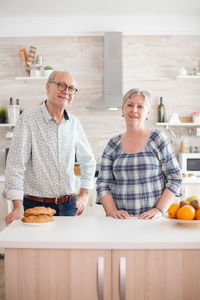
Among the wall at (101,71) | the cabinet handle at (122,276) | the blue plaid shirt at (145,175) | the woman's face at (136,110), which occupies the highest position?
the wall at (101,71)

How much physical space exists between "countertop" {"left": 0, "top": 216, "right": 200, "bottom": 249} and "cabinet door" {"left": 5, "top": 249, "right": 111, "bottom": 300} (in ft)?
0.12

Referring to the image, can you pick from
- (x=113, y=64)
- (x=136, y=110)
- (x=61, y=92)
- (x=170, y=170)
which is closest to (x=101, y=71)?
(x=113, y=64)

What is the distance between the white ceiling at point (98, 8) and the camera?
367 centimetres

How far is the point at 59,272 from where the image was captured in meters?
1.32

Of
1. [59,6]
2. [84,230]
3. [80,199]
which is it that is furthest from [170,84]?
[84,230]

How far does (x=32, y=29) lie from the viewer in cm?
418

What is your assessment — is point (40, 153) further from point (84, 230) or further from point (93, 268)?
point (93, 268)

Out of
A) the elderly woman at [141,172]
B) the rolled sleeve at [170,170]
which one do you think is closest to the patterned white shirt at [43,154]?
the elderly woman at [141,172]

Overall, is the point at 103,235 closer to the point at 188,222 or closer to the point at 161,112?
the point at 188,222

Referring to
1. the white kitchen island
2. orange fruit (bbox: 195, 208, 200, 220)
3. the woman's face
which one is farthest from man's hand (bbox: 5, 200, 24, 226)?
orange fruit (bbox: 195, 208, 200, 220)

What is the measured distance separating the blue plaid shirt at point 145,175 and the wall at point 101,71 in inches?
100.0

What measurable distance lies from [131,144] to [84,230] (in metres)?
0.55

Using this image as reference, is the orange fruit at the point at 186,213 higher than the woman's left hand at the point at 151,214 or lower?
higher

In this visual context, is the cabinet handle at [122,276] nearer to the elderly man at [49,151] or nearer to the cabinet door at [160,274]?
the cabinet door at [160,274]
